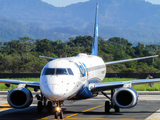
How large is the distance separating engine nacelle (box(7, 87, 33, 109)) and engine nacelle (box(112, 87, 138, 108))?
15.8ft

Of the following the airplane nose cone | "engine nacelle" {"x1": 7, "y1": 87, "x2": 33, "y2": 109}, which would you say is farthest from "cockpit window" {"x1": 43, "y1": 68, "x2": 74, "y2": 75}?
"engine nacelle" {"x1": 7, "y1": 87, "x2": 33, "y2": 109}

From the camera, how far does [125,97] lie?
1828 centimetres

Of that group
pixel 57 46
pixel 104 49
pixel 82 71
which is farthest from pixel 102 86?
pixel 57 46

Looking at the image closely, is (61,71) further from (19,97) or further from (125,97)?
(125,97)

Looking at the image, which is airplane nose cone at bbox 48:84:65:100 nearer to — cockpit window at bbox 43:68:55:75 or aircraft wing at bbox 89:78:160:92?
cockpit window at bbox 43:68:55:75

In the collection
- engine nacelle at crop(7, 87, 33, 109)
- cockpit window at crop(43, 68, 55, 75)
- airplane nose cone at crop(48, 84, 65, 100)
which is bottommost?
engine nacelle at crop(7, 87, 33, 109)

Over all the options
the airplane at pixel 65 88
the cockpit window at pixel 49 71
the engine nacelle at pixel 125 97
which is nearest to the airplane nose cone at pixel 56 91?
the airplane at pixel 65 88

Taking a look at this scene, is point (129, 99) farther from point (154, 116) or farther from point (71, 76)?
point (71, 76)

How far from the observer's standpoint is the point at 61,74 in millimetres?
16344

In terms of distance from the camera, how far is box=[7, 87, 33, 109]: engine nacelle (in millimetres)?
18078

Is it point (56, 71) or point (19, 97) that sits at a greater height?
point (56, 71)

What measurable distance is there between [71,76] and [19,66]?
60.2 meters

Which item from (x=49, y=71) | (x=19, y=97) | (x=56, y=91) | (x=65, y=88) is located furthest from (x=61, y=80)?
(x=19, y=97)

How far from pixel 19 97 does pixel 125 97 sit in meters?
6.13
